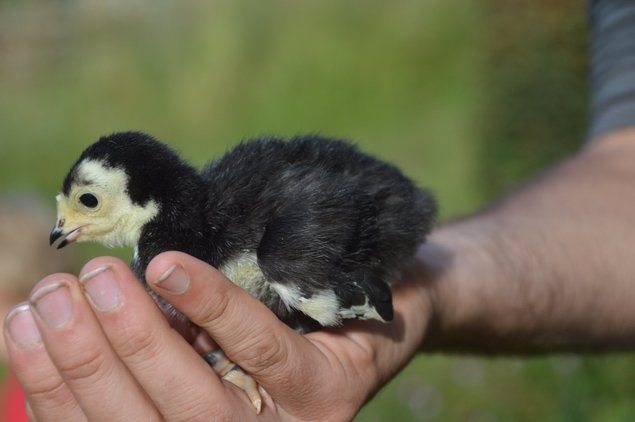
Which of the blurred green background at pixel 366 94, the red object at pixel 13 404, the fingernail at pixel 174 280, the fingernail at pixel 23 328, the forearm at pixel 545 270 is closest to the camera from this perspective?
the fingernail at pixel 174 280

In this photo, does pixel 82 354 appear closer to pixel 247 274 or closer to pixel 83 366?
pixel 83 366

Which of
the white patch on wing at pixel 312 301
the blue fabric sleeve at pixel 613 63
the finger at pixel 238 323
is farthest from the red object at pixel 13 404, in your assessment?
the blue fabric sleeve at pixel 613 63

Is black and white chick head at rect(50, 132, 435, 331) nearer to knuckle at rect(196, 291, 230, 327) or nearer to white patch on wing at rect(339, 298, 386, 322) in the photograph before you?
white patch on wing at rect(339, 298, 386, 322)

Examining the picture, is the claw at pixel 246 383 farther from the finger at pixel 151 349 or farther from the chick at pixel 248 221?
the chick at pixel 248 221

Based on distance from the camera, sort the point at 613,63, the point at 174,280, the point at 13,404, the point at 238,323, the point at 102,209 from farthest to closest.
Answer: the point at 13,404
the point at 613,63
the point at 102,209
the point at 238,323
the point at 174,280

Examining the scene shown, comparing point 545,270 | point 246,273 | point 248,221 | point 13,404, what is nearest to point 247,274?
point 246,273
